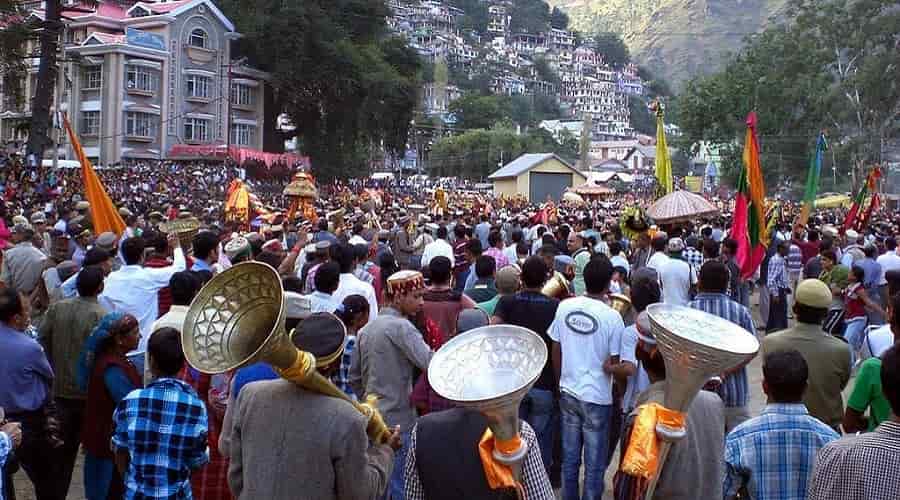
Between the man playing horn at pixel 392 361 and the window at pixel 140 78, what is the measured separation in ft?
138

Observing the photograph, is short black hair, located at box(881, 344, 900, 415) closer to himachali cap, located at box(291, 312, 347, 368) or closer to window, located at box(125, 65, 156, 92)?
himachali cap, located at box(291, 312, 347, 368)

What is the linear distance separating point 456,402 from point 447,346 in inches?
15.5

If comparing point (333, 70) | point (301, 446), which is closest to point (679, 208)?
point (301, 446)

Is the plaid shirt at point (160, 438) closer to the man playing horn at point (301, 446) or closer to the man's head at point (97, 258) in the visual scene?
the man playing horn at point (301, 446)

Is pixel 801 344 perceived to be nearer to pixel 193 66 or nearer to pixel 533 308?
pixel 533 308

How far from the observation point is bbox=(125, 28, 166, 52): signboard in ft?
143

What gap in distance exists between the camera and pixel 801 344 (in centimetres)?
507

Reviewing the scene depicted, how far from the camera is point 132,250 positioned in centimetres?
661

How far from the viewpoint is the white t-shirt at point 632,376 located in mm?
5524

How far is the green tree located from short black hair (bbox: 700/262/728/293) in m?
40.8

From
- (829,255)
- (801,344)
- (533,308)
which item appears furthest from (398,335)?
(829,255)

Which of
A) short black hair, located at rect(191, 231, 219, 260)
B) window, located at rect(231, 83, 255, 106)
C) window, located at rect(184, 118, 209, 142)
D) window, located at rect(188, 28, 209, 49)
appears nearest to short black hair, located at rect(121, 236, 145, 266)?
short black hair, located at rect(191, 231, 219, 260)

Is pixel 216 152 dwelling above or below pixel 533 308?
above

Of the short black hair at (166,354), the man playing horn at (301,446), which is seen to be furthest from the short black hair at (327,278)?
the man playing horn at (301,446)
